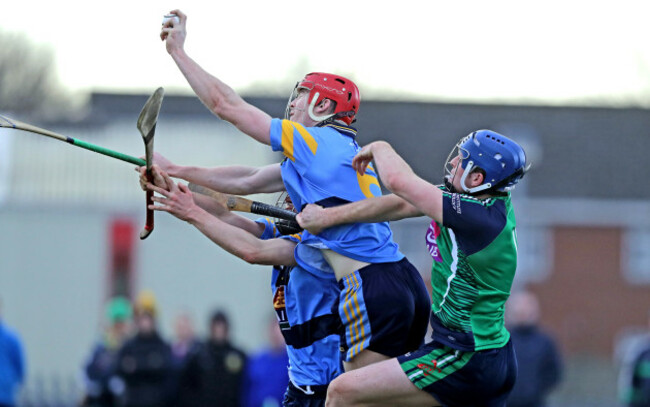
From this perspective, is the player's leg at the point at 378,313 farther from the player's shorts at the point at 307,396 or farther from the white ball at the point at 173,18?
the white ball at the point at 173,18

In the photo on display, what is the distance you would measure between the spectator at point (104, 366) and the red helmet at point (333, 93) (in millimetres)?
7877

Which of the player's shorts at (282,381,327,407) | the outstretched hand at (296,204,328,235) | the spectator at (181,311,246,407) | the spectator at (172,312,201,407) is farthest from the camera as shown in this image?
the spectator at (172,312,201,407)

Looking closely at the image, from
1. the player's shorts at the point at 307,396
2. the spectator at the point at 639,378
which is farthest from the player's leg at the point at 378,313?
the spectator at the point at 639,378

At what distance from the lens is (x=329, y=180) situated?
249 inches

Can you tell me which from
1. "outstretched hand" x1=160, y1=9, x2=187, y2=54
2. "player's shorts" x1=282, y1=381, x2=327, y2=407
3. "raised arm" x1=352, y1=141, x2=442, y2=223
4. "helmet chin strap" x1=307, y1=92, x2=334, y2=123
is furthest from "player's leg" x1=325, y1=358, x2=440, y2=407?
"outstretched hand" x1=160, y1=9, x2=187, y2=54

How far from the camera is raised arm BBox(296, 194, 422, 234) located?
5.91 m

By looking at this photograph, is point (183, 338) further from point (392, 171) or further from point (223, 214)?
point (392, 171)

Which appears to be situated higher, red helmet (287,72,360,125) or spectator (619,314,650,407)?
red helmet (287,72,360,125)

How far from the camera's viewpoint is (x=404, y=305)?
633cm

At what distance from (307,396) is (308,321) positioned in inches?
20.1

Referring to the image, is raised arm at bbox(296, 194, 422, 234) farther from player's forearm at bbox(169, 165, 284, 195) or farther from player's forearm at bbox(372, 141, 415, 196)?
player's forearm at bbox(169, 165, 284, 195)

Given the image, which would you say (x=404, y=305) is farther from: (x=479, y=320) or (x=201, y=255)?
(x=201, y=255)

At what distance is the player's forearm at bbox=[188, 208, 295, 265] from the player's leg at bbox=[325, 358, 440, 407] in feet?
3.40

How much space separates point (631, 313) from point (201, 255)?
18077 mm
